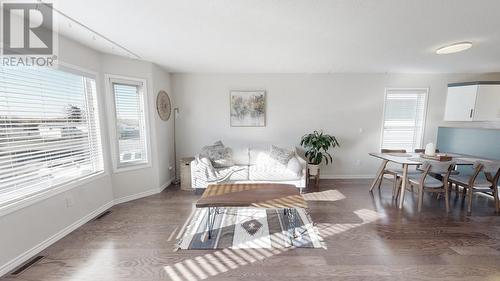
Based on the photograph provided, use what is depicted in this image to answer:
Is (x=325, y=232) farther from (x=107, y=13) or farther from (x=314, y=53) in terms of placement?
(x=107, y=13)

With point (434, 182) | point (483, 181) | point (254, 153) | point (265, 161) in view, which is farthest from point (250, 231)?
point (483, 181)

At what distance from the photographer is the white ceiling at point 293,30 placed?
168 centimetres

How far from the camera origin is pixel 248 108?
4.20 meters

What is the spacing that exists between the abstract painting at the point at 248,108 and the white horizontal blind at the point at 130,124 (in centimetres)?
177

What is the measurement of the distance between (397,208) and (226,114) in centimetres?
350

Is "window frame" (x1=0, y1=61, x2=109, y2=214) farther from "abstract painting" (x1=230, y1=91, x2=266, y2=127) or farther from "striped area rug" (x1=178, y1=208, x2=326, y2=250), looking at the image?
"abstract painting" (x1=230, y1=91, x2=266, y2=127)

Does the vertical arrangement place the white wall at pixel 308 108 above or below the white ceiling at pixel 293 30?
below

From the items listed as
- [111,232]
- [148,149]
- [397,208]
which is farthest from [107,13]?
[397,208]

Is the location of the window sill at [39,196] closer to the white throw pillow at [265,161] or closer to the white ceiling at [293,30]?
the white ceiling at [293,30]

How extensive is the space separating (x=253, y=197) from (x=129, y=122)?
252 cm

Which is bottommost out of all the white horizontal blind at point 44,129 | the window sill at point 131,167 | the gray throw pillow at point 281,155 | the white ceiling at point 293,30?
the window sill at point 131,167

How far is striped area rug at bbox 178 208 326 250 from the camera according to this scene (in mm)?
2117

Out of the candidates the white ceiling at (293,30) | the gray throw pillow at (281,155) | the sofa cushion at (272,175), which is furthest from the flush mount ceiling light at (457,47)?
the sofa cushion at (272,175)

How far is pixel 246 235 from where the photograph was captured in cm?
228
